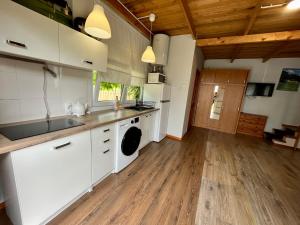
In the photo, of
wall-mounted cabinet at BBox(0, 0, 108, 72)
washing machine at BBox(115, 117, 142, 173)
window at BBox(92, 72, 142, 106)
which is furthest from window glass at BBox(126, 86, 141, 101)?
wall-mounted cabinet at BBox(0, 0, 108, 72)

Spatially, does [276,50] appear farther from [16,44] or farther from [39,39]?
[16,44]

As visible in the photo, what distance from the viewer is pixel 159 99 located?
10.7ft

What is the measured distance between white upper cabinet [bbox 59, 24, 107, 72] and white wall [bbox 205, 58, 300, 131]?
17.4ft

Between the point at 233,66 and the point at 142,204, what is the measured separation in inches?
225

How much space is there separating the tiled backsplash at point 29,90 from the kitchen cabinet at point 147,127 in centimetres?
137

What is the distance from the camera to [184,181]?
2.11 metres

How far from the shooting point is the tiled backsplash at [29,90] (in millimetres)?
1274

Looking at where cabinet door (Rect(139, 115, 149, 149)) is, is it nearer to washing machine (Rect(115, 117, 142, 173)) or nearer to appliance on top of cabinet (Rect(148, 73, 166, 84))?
washing machine (Rect(115, 117, 142, 173))

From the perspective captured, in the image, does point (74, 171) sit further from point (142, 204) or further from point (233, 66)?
point (233, 66)

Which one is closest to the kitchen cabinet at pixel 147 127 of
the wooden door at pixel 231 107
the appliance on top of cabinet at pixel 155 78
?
the appliance on top of cabinet at pixel 155 78

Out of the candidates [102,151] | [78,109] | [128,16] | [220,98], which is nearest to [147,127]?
[102,151]

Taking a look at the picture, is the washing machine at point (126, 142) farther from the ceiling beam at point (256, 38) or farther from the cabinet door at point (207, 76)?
the cabinet door at point (207, 76)

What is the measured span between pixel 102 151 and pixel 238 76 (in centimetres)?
499

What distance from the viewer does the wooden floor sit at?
1.49m
